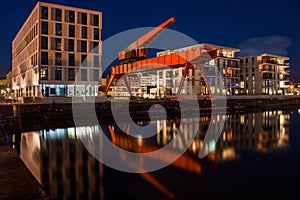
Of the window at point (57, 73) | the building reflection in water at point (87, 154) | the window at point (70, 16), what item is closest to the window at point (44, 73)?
the window at point (57, 73)

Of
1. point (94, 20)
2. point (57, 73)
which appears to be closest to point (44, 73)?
point (57, 73)

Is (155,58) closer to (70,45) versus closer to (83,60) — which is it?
(83,60)

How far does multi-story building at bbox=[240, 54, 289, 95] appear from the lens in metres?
89.9

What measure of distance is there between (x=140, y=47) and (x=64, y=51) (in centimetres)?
1750

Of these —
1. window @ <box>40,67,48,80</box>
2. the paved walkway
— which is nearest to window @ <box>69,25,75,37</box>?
window @ <box>40,67,48,80</box>

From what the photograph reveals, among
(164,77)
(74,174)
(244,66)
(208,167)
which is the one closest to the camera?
(74,174)

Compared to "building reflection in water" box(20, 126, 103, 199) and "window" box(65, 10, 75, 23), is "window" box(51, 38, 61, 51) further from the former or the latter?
"building reflection in water" box(20, 126, 103, 199)

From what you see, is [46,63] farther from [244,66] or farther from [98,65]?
[244,66]

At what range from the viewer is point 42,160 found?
1283cm

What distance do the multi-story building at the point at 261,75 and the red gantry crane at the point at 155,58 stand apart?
5522 centimetres

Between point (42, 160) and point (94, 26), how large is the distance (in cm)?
4568

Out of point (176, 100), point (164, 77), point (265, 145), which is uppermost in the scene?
point (164, 77)

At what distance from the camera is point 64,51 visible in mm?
51344

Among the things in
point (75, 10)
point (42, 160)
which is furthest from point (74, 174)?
point (75, 10)
